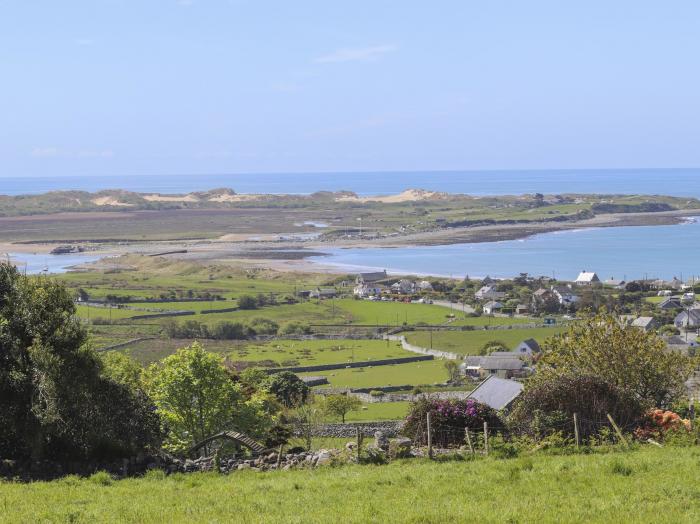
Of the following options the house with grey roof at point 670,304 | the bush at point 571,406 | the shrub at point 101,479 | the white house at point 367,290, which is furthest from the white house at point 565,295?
the shrub at point 101,479

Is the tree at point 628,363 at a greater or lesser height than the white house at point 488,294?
greater

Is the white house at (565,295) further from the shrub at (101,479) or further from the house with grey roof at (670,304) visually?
the shrub at (101,479)

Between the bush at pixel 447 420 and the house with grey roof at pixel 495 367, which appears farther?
the house with grey roof at pixel 495 367

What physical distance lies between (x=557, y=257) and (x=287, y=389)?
260 feet

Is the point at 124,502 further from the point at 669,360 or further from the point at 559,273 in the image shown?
the point at 559,273

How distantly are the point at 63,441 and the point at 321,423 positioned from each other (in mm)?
12994

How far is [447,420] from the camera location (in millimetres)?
20641

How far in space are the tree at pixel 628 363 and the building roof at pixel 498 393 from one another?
3.43 metres

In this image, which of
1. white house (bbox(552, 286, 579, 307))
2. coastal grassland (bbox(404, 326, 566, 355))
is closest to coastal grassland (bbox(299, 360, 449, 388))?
coastal grassland (bbox(404, 326, 566, 355))

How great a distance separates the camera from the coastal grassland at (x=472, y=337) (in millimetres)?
57875

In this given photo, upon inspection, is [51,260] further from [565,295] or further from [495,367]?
[495,367]

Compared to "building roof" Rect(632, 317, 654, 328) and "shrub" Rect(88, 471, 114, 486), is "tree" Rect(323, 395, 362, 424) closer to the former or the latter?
"shrub" Rect(88, 471, 114, 486)

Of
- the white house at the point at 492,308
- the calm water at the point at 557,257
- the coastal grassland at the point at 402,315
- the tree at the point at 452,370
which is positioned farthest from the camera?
the calm water at the point at 557,257

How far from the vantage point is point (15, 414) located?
55.8 ft
